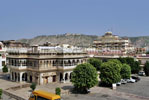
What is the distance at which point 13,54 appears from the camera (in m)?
43.1

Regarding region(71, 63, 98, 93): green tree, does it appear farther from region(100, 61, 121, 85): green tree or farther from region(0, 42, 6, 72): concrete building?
region(0, 42, 6, 72): concrete building

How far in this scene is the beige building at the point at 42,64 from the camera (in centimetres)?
3941

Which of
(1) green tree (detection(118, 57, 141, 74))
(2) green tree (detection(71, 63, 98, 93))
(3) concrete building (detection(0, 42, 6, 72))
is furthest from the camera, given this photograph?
(3) concrete building (detection(0, 42, 6, 72))

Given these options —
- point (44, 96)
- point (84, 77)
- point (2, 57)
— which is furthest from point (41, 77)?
point (2, 57)

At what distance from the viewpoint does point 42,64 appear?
39469mm

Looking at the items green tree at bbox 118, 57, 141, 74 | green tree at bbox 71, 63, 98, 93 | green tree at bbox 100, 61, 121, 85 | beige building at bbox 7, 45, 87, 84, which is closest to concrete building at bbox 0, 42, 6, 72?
beige building at bbox 7, 45, 87, 84

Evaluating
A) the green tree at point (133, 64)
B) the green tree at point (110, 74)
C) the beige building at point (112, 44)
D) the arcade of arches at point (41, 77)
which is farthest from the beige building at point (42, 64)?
the beige building at point (112, 44)

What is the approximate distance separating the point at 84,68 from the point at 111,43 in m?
70.5

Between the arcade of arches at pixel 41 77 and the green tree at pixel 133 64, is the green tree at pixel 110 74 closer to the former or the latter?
the arcade of arches at pixel 41 77

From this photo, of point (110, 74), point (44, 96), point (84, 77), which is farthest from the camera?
point (110, 74)

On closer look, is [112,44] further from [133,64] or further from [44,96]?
[44,96]

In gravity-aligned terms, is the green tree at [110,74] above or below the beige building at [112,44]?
below

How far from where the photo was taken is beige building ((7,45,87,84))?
39406mm

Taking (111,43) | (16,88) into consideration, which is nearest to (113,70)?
(16,88)
